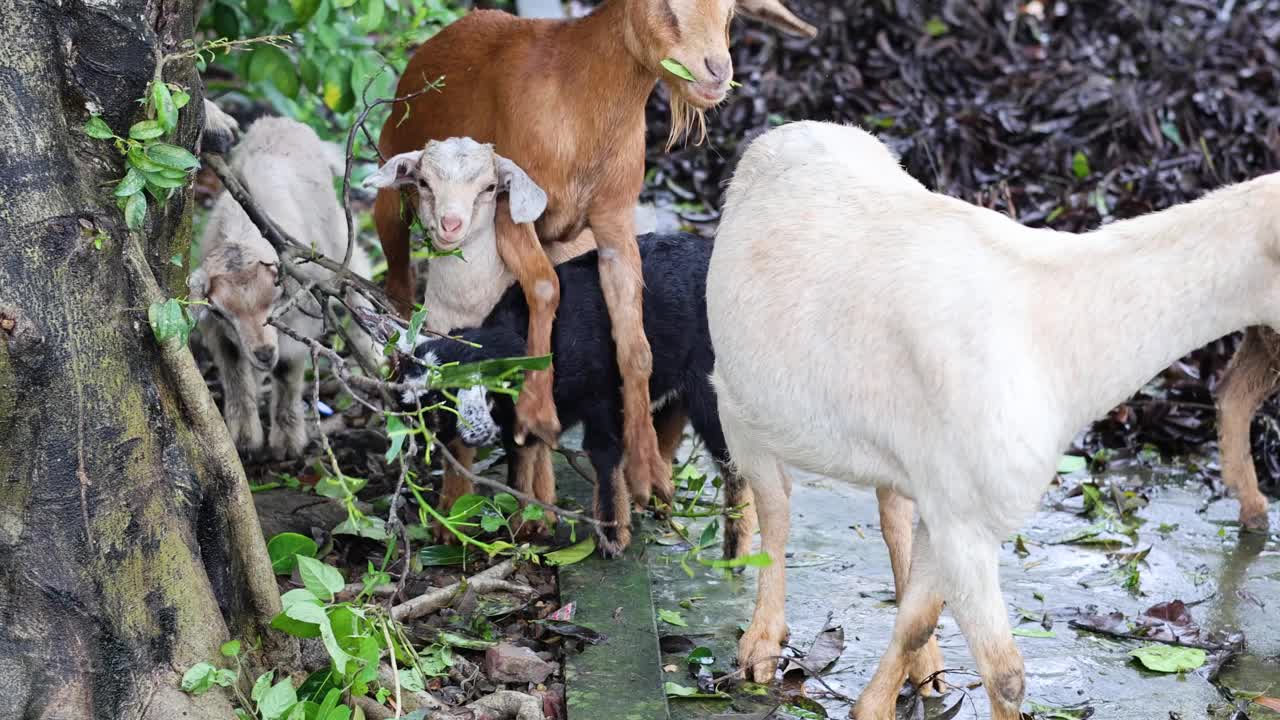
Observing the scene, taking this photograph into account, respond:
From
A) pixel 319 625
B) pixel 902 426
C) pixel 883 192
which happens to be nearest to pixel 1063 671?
pixel 902 426

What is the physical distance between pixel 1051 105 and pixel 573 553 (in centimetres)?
536

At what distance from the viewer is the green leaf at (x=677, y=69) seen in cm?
430

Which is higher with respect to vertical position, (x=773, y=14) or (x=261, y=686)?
(x=773, y=14)

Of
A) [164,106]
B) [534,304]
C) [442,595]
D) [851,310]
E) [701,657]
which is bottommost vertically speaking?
[701,657]

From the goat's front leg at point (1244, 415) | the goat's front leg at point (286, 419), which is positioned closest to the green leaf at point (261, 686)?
the goat's front leg at point (286, 419)

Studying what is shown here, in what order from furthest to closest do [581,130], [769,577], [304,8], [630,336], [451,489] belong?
[304,8] → [451,489] → [630,336] → [581,130] → [769,577]

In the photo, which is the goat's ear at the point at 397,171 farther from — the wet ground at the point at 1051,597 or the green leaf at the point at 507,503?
the wet ground at the point at 1051,597

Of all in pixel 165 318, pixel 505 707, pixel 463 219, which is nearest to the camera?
pixel 165 318

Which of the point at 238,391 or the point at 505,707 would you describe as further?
the point at 238,391

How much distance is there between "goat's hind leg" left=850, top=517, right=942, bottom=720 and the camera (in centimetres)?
Result: 380

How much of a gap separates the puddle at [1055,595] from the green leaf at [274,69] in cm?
240

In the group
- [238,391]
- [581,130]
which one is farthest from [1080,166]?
[238,391]

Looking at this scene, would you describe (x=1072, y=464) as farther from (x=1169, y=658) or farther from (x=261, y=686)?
(x=261, y=686)

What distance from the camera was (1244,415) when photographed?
547cm
